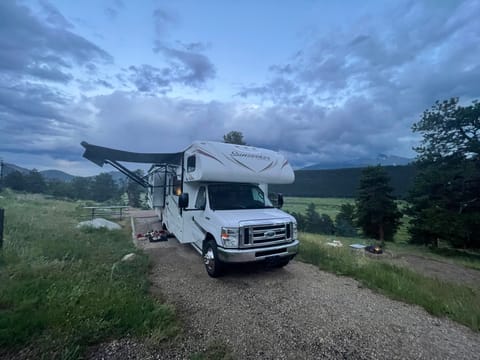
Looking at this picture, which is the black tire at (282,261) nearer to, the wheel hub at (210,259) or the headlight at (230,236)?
the headlight at (230,236)

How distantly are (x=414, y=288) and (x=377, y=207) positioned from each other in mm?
25444

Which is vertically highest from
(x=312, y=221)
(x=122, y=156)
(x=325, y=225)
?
(x=122, y=156)

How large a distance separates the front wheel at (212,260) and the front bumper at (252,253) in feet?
A: 0.82

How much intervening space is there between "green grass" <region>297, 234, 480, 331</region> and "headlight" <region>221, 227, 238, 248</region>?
3.35 m

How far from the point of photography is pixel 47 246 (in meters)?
6.64

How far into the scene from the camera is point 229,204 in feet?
20.7

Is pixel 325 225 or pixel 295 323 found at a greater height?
pixel 295 323

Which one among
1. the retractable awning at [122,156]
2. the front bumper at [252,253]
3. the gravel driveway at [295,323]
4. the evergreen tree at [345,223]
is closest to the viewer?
the gravel driveway at [295,323]

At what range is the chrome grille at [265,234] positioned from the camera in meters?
5.17

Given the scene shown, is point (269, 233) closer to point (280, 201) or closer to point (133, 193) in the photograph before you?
point (280, 201)

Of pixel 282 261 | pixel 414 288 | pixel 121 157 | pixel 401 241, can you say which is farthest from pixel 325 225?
pixel 121 157

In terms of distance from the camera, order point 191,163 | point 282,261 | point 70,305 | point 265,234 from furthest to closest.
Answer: point 191,163 < point 282,261 < point 265,234 < point 70,305

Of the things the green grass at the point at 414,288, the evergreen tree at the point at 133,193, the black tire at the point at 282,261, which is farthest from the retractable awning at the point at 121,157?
the evergreen tree at the point at 133,193

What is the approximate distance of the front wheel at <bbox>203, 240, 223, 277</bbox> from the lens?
540 cm
